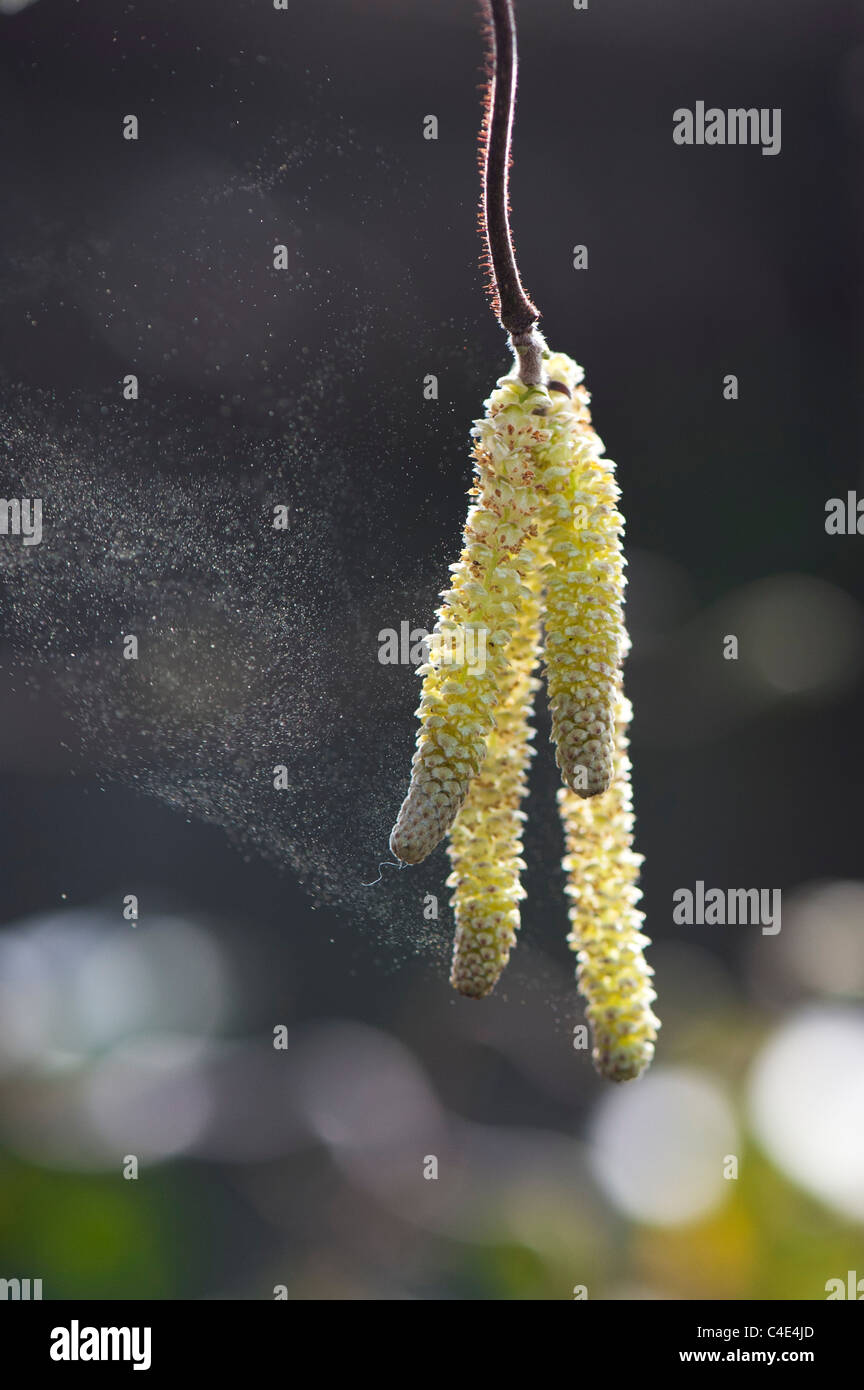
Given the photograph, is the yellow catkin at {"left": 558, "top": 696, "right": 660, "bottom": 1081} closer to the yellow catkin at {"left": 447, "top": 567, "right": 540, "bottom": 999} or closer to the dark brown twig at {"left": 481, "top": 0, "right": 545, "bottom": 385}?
the yellow catkin at {"left": 447, "top": 567, "right": 540, "bottom": 999}

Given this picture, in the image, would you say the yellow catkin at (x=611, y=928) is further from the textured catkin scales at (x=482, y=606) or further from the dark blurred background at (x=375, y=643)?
the dark blurred background at (x=375, y=643)

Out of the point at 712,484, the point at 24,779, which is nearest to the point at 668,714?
the point at 712,484

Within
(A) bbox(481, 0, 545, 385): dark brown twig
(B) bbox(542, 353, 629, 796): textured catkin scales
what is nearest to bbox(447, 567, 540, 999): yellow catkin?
(B) bbox(542, 353, 629, 796): textured catkin scales

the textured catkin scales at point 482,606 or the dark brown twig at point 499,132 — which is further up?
the dark brown twig at point 499,132

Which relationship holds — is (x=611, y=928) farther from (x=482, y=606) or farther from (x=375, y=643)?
(x=375, y=643)

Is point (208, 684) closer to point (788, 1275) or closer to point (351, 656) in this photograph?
point (351, 656)

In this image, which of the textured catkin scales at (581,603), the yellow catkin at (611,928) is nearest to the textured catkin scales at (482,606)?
the textured catkin scales at (581,603)
